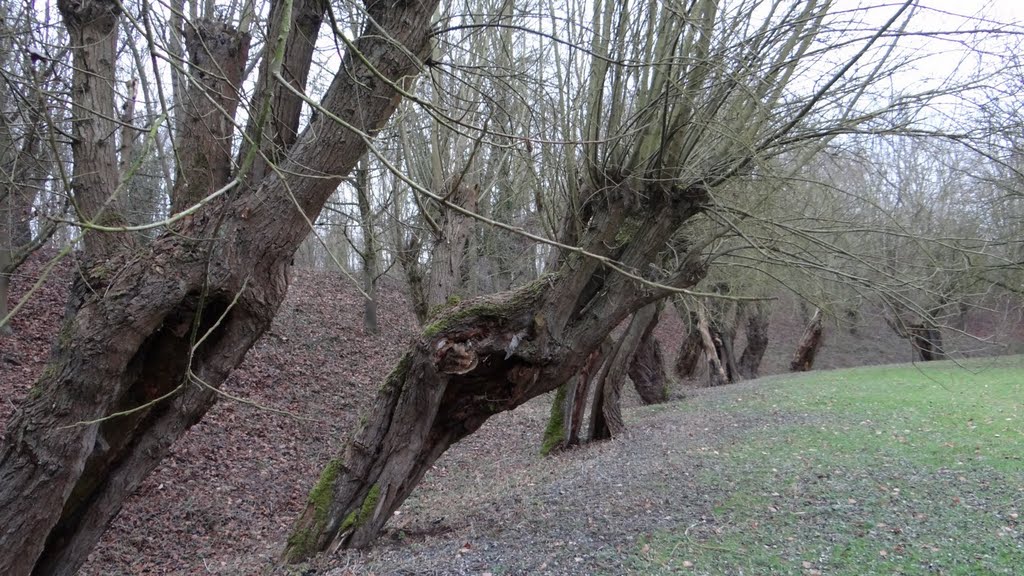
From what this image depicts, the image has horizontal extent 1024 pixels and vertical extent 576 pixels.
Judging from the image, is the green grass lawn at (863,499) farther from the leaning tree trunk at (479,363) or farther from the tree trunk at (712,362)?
the tree trunk at (712,362)

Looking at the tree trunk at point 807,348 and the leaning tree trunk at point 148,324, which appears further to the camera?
the tree trunk at point 807,348

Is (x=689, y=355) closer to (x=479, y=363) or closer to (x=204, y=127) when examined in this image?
(x=479, y=363)

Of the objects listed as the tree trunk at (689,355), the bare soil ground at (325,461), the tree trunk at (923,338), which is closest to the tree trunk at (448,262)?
the bare soil ground at (325,461)

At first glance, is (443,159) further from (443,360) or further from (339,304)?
(339,304)

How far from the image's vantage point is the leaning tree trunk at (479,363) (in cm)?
503

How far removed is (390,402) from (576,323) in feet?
5.34

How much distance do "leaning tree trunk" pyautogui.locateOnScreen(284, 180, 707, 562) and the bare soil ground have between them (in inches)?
16.9

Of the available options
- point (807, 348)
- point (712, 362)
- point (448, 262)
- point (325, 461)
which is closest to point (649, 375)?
point (712, 362)

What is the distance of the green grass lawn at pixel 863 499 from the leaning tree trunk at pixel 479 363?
1.59m

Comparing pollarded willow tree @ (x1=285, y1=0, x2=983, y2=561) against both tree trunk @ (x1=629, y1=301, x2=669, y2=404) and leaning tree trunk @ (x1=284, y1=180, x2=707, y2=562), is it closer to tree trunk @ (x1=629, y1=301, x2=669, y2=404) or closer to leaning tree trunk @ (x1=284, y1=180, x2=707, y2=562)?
leaning tree trunk @ (x1=284, y1=180, x2=707, y2=562)

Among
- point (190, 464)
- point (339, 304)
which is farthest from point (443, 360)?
point (339, 304)

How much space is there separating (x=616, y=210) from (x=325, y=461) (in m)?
6.13

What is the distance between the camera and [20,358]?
8.75 meters

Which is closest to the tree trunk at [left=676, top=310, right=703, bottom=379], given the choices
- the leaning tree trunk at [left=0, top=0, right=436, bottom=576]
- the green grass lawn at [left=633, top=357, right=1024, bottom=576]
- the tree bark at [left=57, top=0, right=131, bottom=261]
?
the green grass lawn at [left=633, top=357, right=1024, bottom=576]
